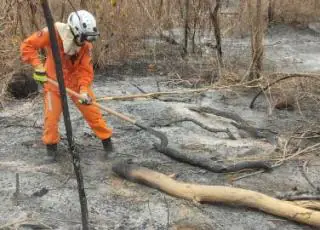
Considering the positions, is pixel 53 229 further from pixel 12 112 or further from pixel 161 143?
pixel 12 112

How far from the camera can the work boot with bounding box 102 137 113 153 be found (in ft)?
16.7

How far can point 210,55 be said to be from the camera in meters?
9.08

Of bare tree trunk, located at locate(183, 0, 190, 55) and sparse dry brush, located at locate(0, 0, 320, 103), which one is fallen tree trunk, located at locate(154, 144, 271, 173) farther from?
bare tree trunk, located at locate(183, 0, 190, 55)

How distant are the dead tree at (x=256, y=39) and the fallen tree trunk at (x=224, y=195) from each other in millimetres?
3245

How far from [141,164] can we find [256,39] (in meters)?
3.22

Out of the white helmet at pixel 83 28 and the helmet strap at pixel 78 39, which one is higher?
the white helmet at pixel 83 28

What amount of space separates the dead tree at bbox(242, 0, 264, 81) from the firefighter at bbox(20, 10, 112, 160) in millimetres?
2958

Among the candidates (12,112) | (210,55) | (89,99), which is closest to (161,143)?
(89,99)

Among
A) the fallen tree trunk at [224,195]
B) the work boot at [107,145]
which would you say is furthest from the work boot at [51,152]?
the fallen tree trunk at [224,195]

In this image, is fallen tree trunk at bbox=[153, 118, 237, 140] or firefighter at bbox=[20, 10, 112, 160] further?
fallen tree trunk at bbox=[153, 118, 237, 140]

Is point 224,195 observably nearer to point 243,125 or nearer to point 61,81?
point 61,81

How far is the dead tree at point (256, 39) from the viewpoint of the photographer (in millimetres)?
7082

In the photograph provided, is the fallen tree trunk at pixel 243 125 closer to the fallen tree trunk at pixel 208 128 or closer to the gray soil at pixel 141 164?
the gray soil at pixel 141 164

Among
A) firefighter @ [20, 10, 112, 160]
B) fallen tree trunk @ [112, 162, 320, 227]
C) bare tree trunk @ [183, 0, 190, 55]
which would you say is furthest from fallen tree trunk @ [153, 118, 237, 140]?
bare tree trunk @ [183, 0, 190, 55]
